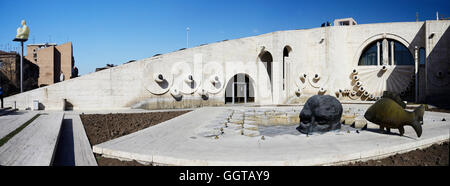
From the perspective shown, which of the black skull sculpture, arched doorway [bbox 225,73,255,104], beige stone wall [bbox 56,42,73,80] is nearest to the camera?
the black skull sculpture

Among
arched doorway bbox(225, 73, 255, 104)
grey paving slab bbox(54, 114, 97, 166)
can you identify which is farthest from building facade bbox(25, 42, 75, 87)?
grey paving slab bbox(54, 114, 97, 166)

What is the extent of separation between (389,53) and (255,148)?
18.7 meters

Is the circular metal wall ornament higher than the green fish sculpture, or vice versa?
the circular metal wall ornament

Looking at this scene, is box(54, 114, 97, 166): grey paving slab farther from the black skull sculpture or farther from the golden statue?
the golden statue

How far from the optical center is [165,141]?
5168 mm

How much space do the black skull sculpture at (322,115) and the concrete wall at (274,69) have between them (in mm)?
10601

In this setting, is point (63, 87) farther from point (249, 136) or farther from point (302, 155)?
point (302, 155)

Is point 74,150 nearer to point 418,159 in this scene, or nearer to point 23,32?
point 418,159

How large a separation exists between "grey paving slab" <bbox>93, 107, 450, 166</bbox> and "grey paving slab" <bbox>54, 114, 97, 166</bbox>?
29 centimetres

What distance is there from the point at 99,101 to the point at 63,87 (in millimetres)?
1853

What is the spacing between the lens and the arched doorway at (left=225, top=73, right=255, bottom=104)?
20.0m

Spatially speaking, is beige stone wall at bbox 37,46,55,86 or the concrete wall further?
beige stone wall at bbox 37,46,55,86

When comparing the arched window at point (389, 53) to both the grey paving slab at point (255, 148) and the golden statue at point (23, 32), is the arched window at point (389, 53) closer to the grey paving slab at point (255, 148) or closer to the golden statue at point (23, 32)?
the grey paving slab at point (255, 148)
